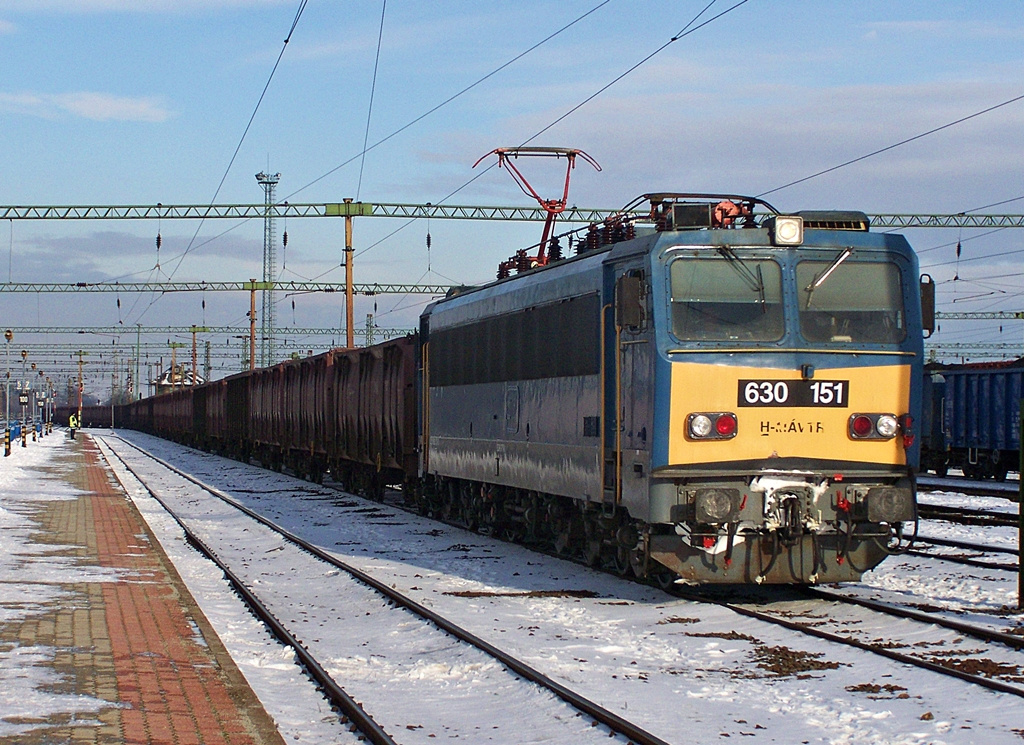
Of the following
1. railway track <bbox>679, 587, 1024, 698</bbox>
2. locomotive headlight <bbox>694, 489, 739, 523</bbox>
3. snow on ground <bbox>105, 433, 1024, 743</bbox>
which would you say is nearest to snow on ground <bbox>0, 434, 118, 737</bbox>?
snow on ground <bbox>105, 433, 1024, 743</bbox>

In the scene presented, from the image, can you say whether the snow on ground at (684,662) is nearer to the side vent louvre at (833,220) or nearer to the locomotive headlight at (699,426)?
the locomotive headlight at (699,426)

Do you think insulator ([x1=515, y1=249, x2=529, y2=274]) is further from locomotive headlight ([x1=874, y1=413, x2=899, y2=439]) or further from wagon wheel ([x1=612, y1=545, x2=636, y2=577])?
locomotive headlight ([x1=874, y1=413, x2=899, y2=439])

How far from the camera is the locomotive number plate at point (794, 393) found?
1129cm

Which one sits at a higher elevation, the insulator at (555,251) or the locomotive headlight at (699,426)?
the insulator at (555,251)

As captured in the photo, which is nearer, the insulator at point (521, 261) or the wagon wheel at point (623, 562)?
the wagon wheel at point (623, 562)

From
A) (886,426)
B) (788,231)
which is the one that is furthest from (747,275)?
(886,426)

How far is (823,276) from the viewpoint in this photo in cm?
1160

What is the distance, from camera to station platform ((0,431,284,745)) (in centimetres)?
713

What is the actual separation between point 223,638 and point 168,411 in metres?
69.1

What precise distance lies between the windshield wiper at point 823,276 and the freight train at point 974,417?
20713 mm

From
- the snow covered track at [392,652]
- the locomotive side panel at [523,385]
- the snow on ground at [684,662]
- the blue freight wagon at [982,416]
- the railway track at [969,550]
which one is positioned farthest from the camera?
the blue freight wagon at [982,416]

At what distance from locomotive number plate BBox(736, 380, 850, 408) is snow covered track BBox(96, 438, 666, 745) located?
3.20m

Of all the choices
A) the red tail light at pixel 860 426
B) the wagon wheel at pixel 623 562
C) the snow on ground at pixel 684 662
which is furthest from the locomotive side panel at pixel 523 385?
the red tail light at pixel 860 426

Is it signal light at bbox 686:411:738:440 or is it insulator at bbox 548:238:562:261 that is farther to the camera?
insulator at bbox 548:238:562:261
